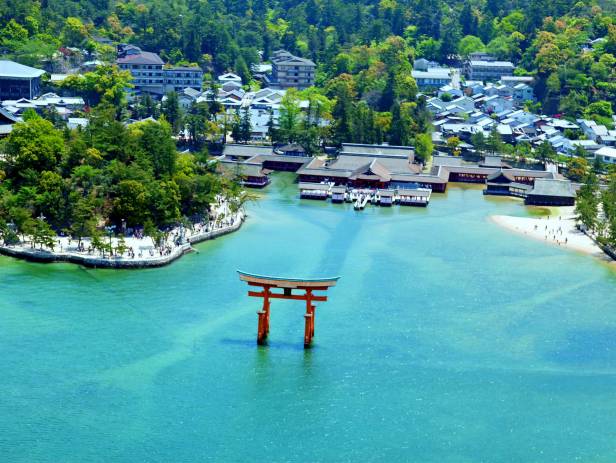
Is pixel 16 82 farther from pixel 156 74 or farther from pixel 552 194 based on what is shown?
pixel 552 194

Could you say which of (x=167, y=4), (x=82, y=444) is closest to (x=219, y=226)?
(x=82, y=444)

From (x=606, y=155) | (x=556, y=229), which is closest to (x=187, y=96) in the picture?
(x=606, y=155)

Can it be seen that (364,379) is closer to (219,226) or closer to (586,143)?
(219,226)

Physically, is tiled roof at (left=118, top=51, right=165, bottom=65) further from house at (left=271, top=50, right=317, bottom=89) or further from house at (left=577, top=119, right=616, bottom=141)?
house at (left=577, top=119, right=616, bottom=141)

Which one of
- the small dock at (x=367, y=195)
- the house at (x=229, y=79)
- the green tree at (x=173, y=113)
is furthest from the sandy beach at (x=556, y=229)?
the house at (x=229, y=79)

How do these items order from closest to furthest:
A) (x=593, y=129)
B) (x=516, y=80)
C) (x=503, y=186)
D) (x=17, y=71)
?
(x=503, y=186), (x=593, y=129), (x=17, y=71), (x=516, y=80)

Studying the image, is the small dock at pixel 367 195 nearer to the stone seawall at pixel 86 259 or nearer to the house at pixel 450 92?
the stone seawall at pixel 86 259
